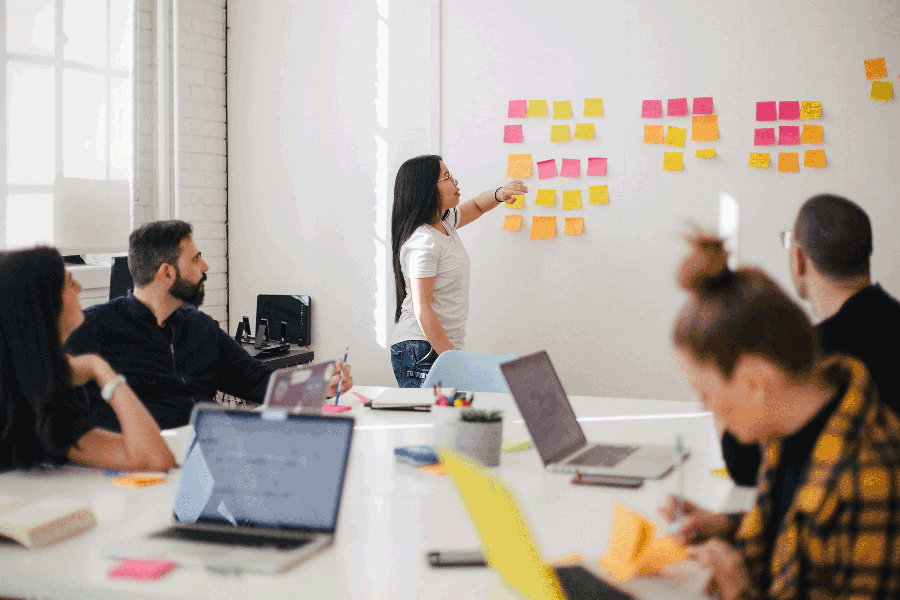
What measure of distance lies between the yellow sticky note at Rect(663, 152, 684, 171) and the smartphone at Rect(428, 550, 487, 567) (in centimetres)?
258

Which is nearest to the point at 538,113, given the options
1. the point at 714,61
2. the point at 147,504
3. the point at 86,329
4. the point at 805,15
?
the point at 714,61

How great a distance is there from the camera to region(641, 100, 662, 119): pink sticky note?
11.3 feet

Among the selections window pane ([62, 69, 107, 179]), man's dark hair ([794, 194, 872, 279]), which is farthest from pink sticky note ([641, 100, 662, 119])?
window pane ([62, 69, 107, 179])

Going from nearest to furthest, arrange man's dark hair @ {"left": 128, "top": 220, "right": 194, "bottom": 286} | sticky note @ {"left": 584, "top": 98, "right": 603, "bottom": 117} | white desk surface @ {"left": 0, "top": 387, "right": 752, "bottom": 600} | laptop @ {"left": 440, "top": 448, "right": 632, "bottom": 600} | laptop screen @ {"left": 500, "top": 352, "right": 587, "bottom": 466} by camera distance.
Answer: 1. laptop @ {"left": 440, "top": 448, "right": 632, "bottom": 600}
2. white desk surface @ {"left": 0, "top": 387, "right": 752, "bottom": 600}
3. laptop screen @ {"left": 500, "top": 352, "right": 587, "bottom": 466}
4. man's dark hair @ {"left": 128, "top": 220, "right": 194, "bottom": 286}
5. sticky note @ {"left": 584, "top": 98, "right": 603, "bottom": 117}

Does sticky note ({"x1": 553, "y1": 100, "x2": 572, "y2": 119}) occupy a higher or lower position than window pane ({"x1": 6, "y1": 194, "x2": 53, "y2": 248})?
higher

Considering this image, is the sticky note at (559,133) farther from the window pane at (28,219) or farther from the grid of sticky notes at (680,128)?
the window pane at (28,219)

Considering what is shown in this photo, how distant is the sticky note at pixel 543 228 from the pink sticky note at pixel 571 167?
0.22 meters

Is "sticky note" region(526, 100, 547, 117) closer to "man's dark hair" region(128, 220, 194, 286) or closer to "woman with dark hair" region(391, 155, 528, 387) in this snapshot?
"woman with dark hair" region(391, 155, 528, 387)

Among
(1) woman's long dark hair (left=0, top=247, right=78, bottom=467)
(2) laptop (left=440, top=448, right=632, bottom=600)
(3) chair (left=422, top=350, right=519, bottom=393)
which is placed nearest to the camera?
(2) laptop (left=440, top=448, right=632, bottom=600)

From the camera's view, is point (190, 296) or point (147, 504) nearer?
point (147, 504)

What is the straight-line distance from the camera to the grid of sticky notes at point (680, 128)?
3395 millimetres

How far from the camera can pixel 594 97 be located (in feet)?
11.6

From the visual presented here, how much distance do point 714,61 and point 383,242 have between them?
1.76 meters

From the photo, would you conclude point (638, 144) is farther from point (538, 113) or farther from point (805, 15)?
point (805, 15)
